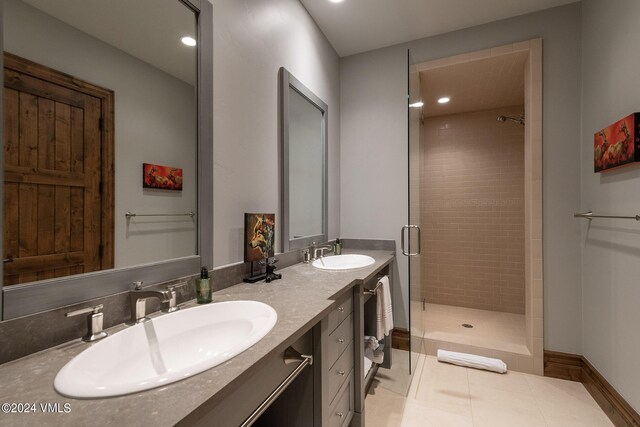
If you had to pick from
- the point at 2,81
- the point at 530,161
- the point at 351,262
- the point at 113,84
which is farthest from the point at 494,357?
the point at 2,81

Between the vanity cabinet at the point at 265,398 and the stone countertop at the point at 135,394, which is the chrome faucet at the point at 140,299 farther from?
the vanity cabinet at the point at 265,398

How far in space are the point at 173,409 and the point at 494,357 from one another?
2.64m

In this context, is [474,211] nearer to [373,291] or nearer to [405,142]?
[405,142]

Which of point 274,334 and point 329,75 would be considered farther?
point 329,75

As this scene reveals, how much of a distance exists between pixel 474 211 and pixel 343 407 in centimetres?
294

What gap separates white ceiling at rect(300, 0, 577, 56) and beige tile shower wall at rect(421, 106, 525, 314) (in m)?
1.36

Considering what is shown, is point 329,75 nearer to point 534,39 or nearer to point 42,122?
point 534,39

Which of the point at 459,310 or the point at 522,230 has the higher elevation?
the point at 522,230

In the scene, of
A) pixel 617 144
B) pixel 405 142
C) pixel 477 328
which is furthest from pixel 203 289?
pixel 477 328

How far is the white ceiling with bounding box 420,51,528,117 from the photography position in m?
2.51

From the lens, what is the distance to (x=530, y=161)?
2311mm

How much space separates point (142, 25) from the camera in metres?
1.11

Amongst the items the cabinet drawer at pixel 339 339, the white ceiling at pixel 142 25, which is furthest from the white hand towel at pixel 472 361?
the white ceiling at pixel 142 25

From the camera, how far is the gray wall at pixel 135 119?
823mm
